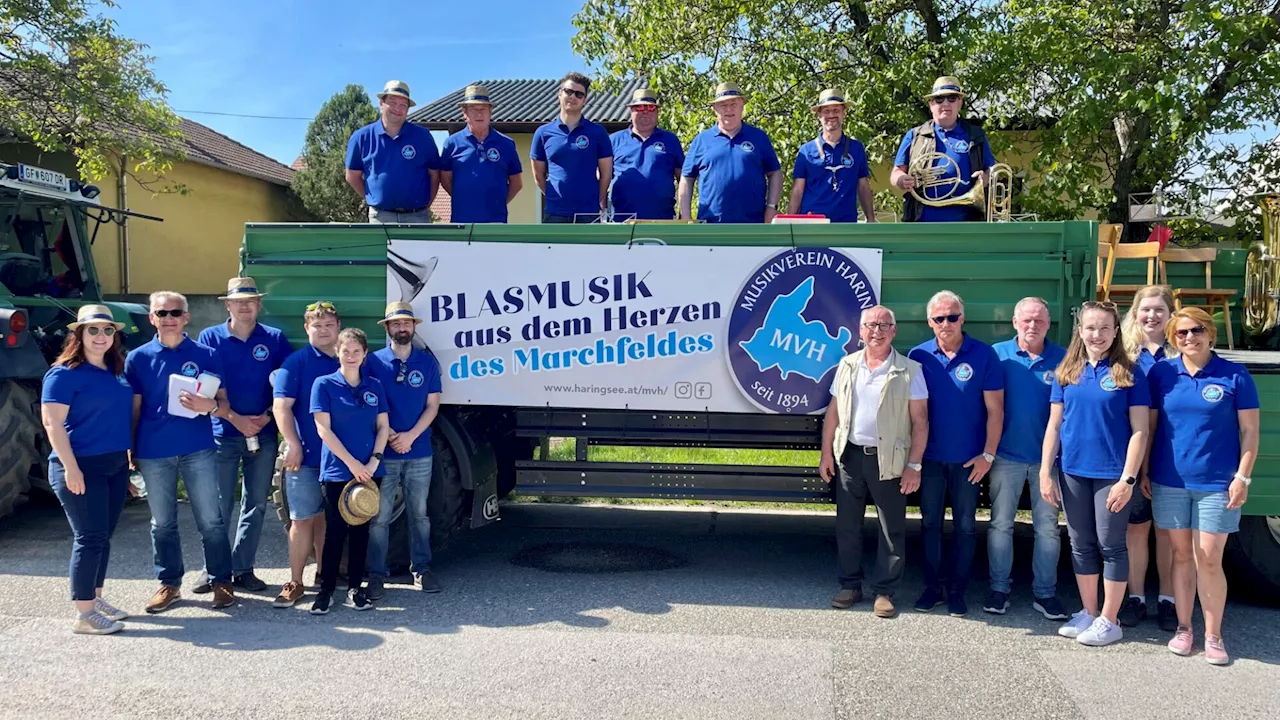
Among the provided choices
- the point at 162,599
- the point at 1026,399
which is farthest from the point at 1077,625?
the point at 162,599

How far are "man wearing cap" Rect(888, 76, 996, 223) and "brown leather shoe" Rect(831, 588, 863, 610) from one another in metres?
2.21

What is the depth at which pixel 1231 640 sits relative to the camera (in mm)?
4418

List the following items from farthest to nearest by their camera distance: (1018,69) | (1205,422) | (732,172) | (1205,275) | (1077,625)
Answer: (1018,69) → (1205,275) → (732,172) → (1077,625) → (1205,422)

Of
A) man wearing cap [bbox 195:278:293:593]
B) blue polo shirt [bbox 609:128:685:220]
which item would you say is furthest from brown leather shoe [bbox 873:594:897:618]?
man wearing cap [bbox 195:278:293:593]

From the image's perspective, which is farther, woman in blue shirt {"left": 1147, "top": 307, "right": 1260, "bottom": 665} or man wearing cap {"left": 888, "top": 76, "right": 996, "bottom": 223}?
man wearing cap {"left": 888, "top": 76, "right": 996, "bottom": 223}

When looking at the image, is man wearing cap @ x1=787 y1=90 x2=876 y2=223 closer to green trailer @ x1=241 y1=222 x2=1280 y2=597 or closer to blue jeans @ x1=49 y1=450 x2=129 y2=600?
green trailer @ x1=241 y1=222 x2=1280 y2=597

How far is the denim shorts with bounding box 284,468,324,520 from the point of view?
4816 millimetres

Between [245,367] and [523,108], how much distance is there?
1504 cm

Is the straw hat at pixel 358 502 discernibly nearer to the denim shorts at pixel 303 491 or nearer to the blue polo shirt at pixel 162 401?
the denim shorts at pixel 303 491

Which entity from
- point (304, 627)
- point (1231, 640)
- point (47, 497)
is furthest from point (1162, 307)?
point (47, 497)

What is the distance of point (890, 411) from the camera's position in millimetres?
4582

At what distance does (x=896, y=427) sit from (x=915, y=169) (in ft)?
5.79

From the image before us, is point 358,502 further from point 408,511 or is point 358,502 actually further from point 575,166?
point 575,166

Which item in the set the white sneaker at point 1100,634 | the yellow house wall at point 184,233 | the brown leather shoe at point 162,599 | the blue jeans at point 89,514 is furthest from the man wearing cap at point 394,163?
the yellow house wall at point 184,233
